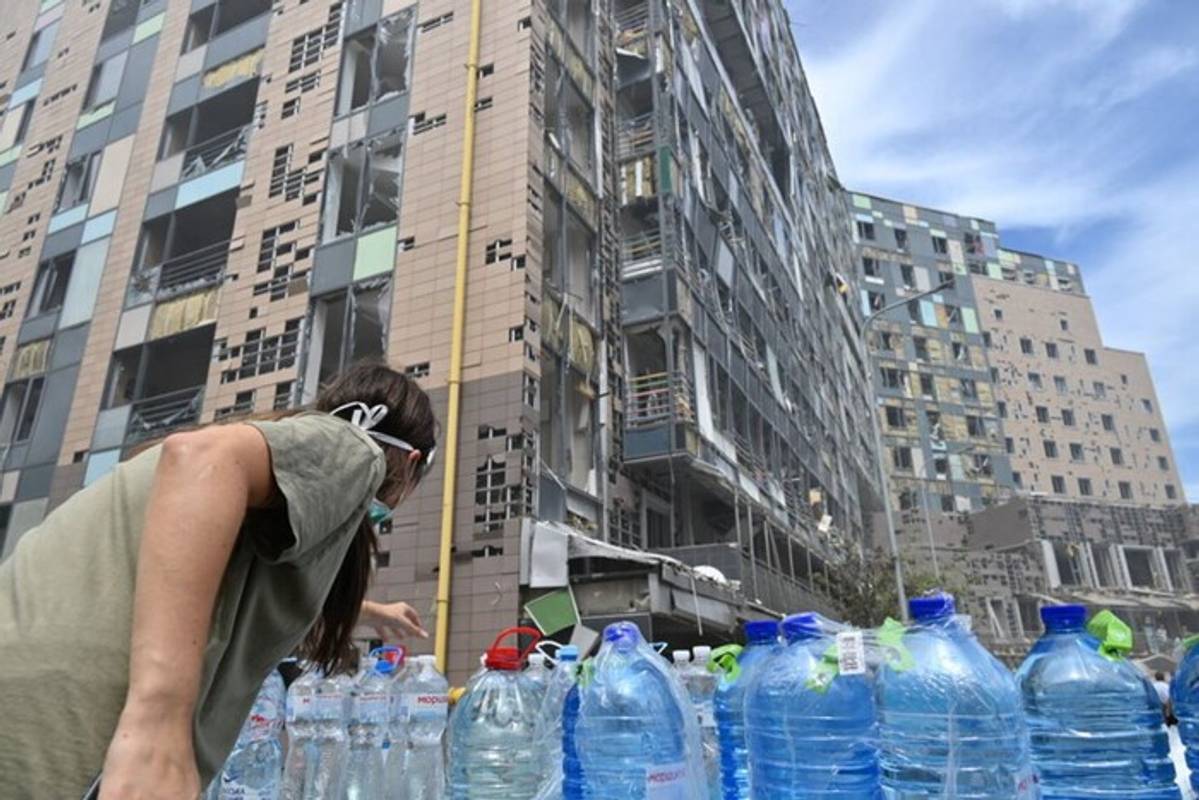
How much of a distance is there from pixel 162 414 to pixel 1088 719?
48.7ft

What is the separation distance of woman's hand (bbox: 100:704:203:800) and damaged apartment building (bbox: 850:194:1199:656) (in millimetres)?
34408

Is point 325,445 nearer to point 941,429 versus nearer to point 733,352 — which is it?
point 733,352

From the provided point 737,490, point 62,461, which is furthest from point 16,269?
point 737,490

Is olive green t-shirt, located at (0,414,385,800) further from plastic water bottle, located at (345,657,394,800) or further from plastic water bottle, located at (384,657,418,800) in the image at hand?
plastic water bottle, located at (384,657,418,800)

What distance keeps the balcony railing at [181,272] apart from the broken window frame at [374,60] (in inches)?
145

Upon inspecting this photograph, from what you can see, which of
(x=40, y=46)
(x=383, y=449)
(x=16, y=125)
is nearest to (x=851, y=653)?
(x=383, y=449)

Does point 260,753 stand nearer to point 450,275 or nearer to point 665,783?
point 665,783

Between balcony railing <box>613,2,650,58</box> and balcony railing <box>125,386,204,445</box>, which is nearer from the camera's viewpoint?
balcony railing <box>125,386,204,445</box>

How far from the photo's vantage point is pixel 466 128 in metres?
12.4

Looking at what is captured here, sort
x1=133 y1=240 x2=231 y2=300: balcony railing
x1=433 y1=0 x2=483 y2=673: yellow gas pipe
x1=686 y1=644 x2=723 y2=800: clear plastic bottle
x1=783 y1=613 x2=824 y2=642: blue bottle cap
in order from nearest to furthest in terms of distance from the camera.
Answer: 1. x1=783 y1=613 x2=824 y2=642: blue bottle cap
2. x1=686 y1=644 x2=723 y2=800: clear plastic bottle
3. x1=433 y1=0 x2=483 y2=673: yellow gas pipe
4. x1=133 y1=240 x2=231 y2=300: balcony railing

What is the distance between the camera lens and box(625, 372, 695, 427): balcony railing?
42.5 feet

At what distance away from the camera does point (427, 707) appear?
3.54 m

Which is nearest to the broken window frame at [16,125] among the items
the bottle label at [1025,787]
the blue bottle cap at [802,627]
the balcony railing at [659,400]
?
the balcony railing at [659,400]

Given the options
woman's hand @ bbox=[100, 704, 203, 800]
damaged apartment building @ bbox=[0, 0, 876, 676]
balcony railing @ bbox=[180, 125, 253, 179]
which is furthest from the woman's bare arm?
balcony railing @ bbox=[180, 125, 253, 179]
